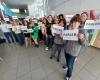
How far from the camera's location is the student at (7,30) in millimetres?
4910

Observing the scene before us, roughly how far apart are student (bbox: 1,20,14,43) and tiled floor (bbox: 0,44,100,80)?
168 cm

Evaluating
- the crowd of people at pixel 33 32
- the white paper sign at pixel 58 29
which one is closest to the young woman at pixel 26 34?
the crowd of people at pixel 33 32

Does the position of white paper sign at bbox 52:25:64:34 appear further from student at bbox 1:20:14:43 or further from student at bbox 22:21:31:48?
student at bbox 1:20:14:43

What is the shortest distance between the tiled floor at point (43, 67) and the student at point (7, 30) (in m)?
1.68

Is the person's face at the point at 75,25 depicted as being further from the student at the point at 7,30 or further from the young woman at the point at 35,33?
the student at the point at 7,30

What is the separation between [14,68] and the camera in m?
2.98

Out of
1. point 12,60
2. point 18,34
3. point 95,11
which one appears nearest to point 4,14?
point 18,34

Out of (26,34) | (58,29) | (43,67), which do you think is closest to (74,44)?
(58,29)

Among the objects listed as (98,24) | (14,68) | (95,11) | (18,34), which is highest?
(95,11)

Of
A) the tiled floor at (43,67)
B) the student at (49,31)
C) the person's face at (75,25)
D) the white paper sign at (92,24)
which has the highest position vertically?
the person's face at (75,25)

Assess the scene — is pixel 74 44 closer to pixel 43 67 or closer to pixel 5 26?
pixel 43 67

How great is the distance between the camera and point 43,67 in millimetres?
2922

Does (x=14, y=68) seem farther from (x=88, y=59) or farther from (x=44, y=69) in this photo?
(x=88, y=59)

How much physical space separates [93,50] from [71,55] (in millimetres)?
2059
